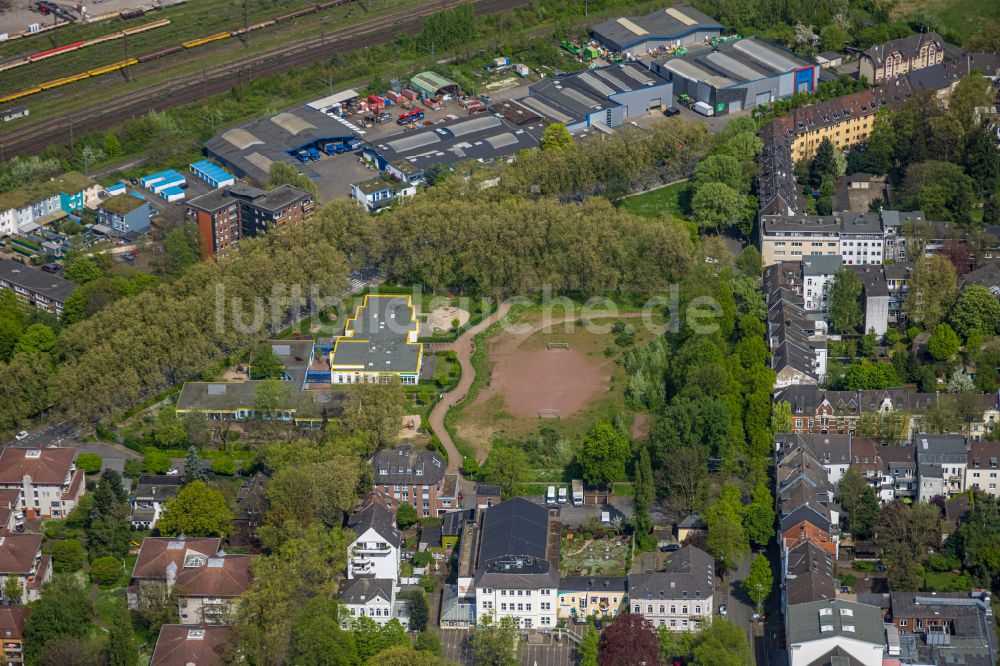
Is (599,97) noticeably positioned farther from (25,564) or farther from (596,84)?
(25,564)

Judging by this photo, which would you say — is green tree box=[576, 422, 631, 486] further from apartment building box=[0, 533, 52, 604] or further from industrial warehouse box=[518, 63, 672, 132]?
industrial warehouse box=[518, 63, 672, 132]

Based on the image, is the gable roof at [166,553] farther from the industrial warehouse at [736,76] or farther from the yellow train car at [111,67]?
the yellow train car at [111,67]

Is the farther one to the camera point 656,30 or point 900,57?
point 656,30

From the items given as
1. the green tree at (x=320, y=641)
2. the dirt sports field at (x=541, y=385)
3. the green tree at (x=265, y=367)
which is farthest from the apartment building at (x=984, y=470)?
the green tree at (x=265, y=367)

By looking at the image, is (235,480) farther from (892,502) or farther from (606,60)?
(606,60)

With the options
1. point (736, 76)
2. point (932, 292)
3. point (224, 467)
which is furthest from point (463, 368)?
point (736, 76)

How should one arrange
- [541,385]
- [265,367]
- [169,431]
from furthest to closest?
1. [541,385]
2. [265,367]
3. [169,431]

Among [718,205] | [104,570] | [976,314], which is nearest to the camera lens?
[104,570]
